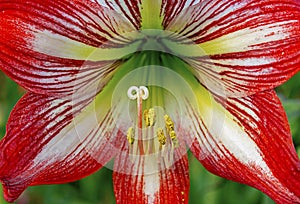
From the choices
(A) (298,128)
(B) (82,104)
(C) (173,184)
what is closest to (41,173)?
(B) (82,104)

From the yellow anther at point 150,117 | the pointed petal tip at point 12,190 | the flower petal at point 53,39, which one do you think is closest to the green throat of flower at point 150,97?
the yellow anther at point 150,117

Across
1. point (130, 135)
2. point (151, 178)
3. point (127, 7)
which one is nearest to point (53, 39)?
point (127, 7)

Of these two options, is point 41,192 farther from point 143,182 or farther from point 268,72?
point 268,72

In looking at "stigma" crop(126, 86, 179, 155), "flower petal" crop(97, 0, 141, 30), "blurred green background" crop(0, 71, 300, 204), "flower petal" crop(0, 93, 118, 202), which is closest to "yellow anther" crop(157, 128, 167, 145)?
"stigma" crop(126, 86, 179, 155)

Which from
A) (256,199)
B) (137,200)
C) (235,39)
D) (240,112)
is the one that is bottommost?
(256,199)

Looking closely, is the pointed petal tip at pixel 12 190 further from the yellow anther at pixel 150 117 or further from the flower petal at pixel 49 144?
the yellow anther at pixel 150 117

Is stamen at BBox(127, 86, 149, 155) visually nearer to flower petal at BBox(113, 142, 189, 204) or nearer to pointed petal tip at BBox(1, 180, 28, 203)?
flower petal at BBox(113, 142, 189, 204)

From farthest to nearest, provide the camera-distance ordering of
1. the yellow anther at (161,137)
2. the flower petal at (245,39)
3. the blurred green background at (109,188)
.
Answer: the blurred green background at (109,188)
the yellow anther at (161,137)
the flower petal at (245,39)
